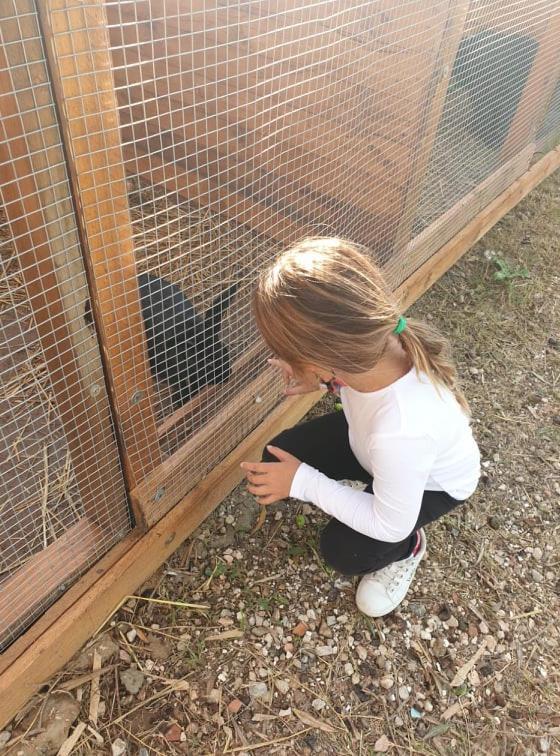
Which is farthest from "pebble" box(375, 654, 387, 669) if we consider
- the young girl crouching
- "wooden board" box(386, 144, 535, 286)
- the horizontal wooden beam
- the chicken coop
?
"wooden board" box(386, 144, 535, 286)

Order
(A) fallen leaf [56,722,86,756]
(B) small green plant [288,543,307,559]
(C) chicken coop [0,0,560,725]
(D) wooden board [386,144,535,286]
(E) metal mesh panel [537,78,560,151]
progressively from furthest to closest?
(E) metal mesh panel [537,78,560,151] → (D) wooden board [386,144,535,286] → (B) small green plant [288,543,307,559] → (A) fallen leaf [56,722,86,756] → (C) chicken coop [0,0,560,725]

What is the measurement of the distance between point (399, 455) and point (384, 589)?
556mm

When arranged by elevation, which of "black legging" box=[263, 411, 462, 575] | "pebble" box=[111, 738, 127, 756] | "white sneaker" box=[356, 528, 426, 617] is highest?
"black legging" box=[263, 411, 462, 575]

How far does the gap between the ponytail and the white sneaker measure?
55 centimetres

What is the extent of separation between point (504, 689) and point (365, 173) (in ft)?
5.15

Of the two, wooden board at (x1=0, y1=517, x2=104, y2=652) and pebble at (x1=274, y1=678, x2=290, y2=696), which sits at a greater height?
wooden board at (x1=0, y1=517, x2=104, y2=652)

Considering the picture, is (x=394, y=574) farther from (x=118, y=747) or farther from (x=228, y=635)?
(x=118, y=747)

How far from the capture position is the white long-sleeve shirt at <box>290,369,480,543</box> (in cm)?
125

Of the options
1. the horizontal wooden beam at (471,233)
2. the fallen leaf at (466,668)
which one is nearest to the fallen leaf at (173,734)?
the fallen leaf at (466,668)

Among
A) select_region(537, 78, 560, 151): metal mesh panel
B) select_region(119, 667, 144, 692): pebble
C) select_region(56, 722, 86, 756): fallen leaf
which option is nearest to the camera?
select_region(56, 722, 86, 756): fallen leaf

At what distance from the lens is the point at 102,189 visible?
0.97 meters

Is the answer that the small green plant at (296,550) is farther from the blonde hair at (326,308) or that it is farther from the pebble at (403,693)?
the blonde hair at (326,308)

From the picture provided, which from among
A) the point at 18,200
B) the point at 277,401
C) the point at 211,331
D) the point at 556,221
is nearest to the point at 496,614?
the point at 277,401

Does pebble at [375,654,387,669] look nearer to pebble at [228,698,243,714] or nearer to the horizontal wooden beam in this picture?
pebble at [228,698,243,714]
